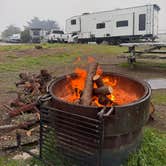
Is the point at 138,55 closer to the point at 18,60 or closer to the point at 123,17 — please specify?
the point at 18,60

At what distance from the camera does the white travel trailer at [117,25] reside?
28.8 metres

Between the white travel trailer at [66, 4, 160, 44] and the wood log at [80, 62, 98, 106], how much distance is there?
24.7 metres

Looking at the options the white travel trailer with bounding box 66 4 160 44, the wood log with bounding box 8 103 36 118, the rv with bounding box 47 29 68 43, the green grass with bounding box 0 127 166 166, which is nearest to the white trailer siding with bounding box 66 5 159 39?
the white travel trailer with bounding box 66 4 160 44

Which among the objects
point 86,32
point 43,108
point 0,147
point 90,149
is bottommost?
point 0,147

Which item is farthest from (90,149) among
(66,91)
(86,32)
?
(86,32)

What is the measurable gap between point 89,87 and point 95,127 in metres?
0.70

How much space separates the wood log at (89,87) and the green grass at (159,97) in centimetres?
341

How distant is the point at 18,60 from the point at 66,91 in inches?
467

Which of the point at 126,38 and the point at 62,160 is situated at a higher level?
the point at 126,38

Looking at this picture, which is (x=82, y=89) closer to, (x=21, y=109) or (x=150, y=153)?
(x=150, y=153)

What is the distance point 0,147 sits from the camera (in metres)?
4.32

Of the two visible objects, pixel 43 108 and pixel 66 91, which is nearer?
pixel 43 108

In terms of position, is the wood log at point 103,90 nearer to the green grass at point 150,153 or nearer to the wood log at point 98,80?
the wood log at point 98,80

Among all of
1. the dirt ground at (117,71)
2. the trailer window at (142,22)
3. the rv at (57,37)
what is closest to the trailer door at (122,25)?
the trailer window at (142,22)
